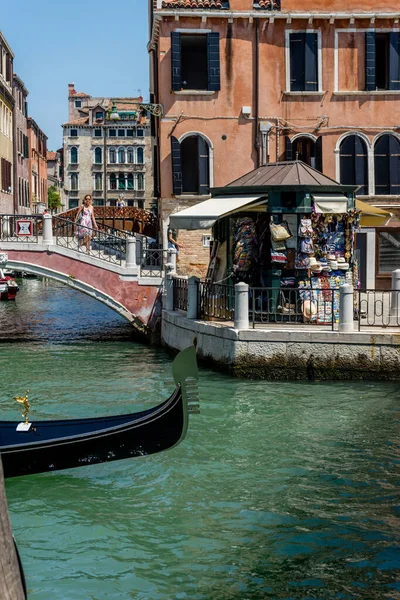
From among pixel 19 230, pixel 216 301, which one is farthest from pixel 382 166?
pixel 19 230

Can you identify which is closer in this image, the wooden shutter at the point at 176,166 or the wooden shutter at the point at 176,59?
the wooden shutter at the point at 176,59

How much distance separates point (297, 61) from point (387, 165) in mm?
2920

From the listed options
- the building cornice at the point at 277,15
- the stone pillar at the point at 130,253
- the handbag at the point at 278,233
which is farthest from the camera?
the building cornice at the point at 277,15

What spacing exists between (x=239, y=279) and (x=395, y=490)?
6.48m

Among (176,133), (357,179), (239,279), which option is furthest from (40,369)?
(357,179)

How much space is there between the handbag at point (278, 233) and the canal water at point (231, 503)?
222 centimetres

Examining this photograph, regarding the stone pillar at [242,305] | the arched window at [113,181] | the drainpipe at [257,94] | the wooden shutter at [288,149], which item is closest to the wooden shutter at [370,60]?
the wooden shutter at [288,149]

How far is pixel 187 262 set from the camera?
19.8 metres

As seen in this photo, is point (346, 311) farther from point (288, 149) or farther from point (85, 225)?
point (288, 149)

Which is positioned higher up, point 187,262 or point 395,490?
point 187,262

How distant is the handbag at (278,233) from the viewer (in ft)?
43.8

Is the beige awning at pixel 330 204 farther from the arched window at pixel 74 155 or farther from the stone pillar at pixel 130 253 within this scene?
the arched window at pixel 74 155

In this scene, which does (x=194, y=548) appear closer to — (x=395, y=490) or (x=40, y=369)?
(x=395, y=490)

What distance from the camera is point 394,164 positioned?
19.8m
